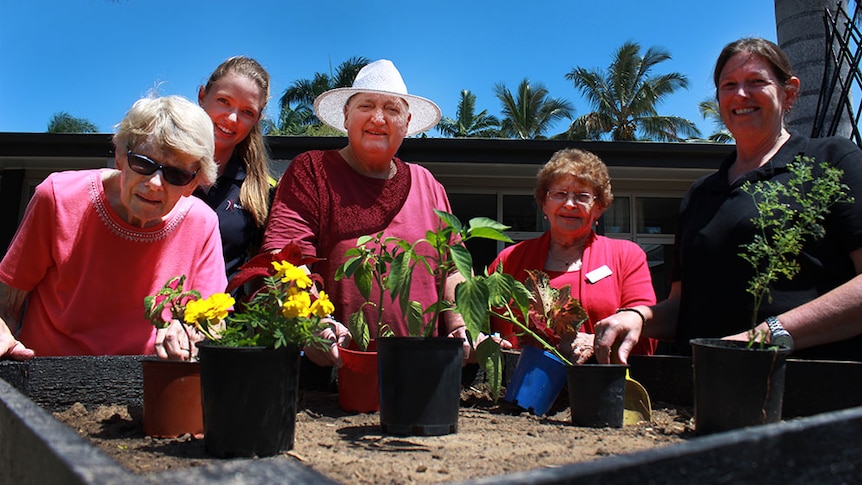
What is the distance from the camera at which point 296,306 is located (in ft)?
4.32

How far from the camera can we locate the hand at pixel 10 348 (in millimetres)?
1675

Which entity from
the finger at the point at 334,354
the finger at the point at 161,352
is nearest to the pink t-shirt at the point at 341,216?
the finger at the point at 334,354

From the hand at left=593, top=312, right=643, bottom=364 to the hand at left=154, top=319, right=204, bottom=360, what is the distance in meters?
1.06

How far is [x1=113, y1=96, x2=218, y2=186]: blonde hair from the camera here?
183cm

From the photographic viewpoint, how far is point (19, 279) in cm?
190

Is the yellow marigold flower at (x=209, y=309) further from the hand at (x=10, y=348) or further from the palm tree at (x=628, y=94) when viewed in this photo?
the palm tree at (x=628, y=94)

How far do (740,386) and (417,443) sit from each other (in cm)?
69

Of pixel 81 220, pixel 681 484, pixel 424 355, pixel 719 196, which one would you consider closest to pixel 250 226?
pixel 81 220

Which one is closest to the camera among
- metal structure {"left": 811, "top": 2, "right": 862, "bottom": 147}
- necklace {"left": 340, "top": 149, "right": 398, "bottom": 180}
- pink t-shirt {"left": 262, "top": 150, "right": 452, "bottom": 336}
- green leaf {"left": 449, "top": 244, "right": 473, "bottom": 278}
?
green leaf {"left": 449, "top": 244, "right": 473, "bottom": 278}

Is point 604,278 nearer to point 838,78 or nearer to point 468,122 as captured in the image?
point 838,78

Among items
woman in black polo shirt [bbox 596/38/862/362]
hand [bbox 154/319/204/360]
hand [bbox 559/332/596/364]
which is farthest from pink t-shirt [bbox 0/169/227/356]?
woman in black polo shirt [bbox 596/38/862/362]

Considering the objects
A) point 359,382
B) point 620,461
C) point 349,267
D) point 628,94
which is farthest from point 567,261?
point 628,94

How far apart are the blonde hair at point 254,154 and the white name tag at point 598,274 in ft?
4.64

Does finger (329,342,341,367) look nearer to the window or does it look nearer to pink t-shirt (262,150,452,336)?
pink t-shirt (262,150,452,336)
